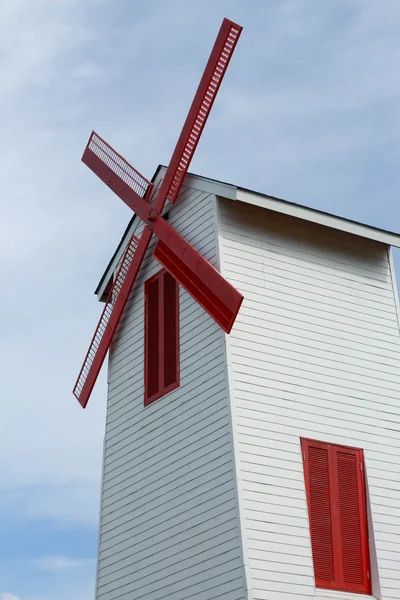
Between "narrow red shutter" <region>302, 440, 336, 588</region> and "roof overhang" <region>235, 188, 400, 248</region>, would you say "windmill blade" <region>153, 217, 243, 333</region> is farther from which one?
"narrow red shutter" <region>302, 440, 336, 588</region>

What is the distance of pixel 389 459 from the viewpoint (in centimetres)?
1944

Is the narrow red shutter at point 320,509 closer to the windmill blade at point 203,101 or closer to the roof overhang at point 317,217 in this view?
the roof overhang at point 317,217

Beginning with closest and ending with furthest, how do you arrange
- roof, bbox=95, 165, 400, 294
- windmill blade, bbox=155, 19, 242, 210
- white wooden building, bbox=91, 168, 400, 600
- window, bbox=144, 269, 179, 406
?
white wooden building, bbox=91, 168, 400, 600
roof, bbox=95, 165, 400, 294
window, bbox=144, 269, 179, 406
windmill blade, bbox=155, 19, 242, 210

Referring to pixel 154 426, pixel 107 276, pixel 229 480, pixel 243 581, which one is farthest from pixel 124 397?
pixel 243 581

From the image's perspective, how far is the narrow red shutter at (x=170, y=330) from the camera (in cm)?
2016

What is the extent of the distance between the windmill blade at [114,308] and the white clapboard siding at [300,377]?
309 cm

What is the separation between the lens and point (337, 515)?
18.3 metres

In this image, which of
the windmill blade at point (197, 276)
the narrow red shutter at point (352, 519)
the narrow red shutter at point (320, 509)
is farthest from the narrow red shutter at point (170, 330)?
the narrow red shutter at point (352, 519)

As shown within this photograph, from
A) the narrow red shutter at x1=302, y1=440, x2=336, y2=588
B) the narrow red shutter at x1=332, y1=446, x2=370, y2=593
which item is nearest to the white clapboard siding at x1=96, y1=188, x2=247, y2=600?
the narrow red shutter at x1=302, y1=440, x2=336, y2=588

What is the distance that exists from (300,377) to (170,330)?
309 centimetres

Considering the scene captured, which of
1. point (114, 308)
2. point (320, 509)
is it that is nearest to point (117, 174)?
point (114, 308)

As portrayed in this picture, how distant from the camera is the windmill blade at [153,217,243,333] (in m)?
18.1

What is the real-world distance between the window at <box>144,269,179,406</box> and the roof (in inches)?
88.7

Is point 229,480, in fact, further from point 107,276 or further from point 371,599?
point 107,276
